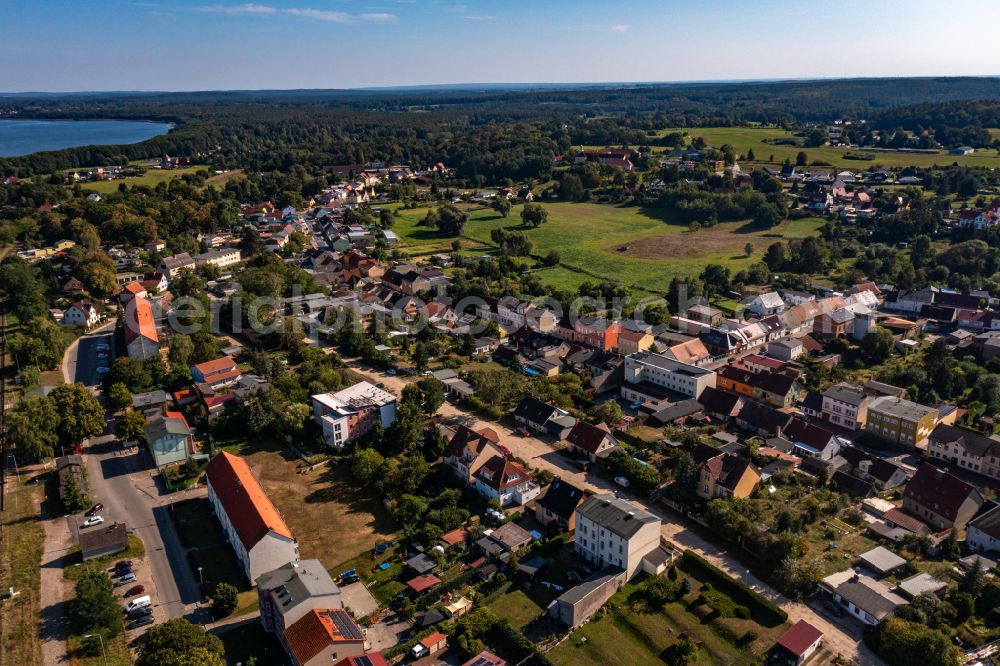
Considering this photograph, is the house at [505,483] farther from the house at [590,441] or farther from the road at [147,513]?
the road at [147,513]

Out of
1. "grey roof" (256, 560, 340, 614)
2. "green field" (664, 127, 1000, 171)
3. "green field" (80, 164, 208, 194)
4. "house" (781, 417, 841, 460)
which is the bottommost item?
"house" (781, 417, 841, 460)

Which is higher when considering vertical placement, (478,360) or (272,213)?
(272,213)

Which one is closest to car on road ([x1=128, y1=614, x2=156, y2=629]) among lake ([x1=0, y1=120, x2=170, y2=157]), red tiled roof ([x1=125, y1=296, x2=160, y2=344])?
red tiled roof ([x1=125, y1=296, x2=160, y2=344])

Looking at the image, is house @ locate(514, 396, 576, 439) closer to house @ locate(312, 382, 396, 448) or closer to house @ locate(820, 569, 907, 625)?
house @ locate(312, 382, 396, 448)

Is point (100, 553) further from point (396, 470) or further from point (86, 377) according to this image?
point (86, 377)

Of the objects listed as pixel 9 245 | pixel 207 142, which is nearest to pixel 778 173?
pixel 9 245

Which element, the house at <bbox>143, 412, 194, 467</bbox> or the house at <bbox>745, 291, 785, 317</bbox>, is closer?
the house at <bbox>143, 412, 194, 467</bbox>
